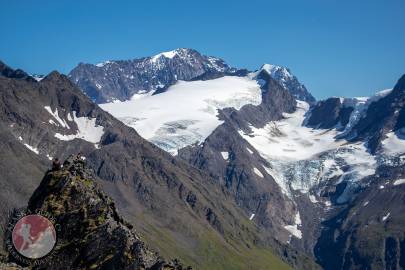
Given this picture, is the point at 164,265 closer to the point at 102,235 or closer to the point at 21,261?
the point at 102,235

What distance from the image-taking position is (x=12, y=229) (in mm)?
31078

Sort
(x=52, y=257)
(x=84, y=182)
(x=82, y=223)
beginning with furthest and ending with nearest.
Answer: (x=84, y=182) < (x=82, y=223) < (x=52, y=257)

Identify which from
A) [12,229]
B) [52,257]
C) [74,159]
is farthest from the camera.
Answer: [74,159]

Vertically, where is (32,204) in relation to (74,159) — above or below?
below

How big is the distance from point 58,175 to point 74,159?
164 inches

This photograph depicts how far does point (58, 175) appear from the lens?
4019 cm

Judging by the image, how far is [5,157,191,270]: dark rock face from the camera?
1329 inches

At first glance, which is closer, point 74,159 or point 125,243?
point 125,243

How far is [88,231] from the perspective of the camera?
35281 mm

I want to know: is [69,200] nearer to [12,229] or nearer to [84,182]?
[84,182]

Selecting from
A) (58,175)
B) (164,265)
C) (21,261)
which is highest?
(58,175)

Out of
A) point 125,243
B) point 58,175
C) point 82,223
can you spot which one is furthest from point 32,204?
point 125,243

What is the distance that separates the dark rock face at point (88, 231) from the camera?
111ft

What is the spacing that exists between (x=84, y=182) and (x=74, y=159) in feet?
17.5
